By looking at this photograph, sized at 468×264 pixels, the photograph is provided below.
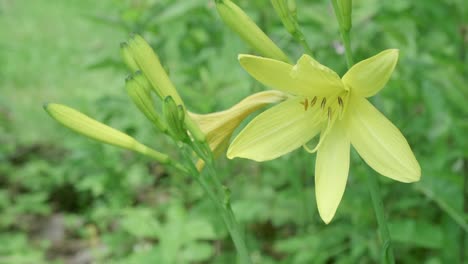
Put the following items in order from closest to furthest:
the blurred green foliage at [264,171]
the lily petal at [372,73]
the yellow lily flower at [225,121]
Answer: the lily petal at [372,73] → the yellow lily flower at [225,121] → the blurred green foliage at [264,171]

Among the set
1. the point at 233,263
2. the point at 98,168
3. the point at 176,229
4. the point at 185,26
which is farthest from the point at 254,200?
the point at 98,168

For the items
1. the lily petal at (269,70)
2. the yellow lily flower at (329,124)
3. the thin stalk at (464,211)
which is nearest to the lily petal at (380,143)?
the yellow lily flower at (329,124)

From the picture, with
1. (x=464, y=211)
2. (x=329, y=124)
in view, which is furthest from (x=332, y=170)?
(x=464, y=211)

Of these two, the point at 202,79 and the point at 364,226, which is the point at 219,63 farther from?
the point at 364,226

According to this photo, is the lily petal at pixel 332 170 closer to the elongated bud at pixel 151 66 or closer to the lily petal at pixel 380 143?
the lily petal at pixel 380 143

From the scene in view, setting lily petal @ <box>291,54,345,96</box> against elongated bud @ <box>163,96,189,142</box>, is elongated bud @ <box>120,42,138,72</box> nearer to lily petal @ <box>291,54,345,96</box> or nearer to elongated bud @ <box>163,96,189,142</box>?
elongated bud @ <box>163,96,189,142</box>

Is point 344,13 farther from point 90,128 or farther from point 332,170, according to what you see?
point 90,128

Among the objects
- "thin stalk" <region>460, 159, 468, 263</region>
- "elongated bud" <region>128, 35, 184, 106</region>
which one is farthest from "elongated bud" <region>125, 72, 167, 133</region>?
"thin stalk" <region>460, 159, 468, 263</region>

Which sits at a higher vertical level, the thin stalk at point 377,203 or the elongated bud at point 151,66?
the elongated bud at point 151,66
